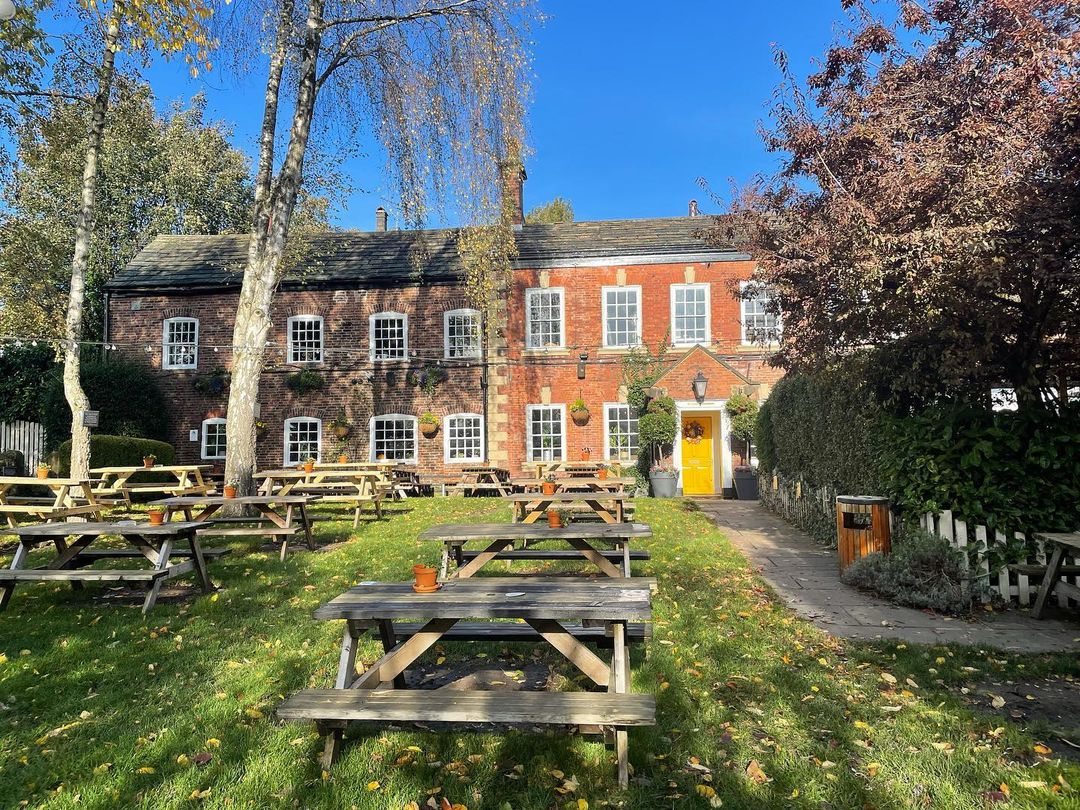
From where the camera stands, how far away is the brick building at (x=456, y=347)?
17.8 m

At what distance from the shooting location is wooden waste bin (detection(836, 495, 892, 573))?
6.55 m

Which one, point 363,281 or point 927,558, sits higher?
point 363,281

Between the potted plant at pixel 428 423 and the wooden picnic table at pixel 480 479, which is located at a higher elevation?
the potted plant at pixel 428 423

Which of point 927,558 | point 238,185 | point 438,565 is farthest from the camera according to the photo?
point 238,185

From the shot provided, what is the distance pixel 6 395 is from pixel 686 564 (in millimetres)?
21039

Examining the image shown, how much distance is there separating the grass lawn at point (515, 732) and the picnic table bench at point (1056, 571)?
38.2 inches

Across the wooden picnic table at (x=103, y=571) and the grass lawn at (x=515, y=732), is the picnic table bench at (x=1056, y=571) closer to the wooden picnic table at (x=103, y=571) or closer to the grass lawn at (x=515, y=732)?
the grass lawn at (x=515, y=732)

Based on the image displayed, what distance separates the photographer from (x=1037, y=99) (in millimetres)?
5219

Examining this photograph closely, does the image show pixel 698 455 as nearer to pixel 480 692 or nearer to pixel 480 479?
pixel 480 479

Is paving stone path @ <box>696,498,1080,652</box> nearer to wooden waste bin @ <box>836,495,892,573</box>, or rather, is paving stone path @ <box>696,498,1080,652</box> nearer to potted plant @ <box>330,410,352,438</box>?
wooden waste bin @ <box>836,495,892,573</box>

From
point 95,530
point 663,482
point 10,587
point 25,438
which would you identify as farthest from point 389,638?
point 25,438

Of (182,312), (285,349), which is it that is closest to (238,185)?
(182,312)

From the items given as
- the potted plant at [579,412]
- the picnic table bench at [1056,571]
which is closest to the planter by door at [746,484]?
the potted plant at [579,412]

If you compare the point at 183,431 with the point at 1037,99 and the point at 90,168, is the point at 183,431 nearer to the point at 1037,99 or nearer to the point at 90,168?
the point at 90,168
